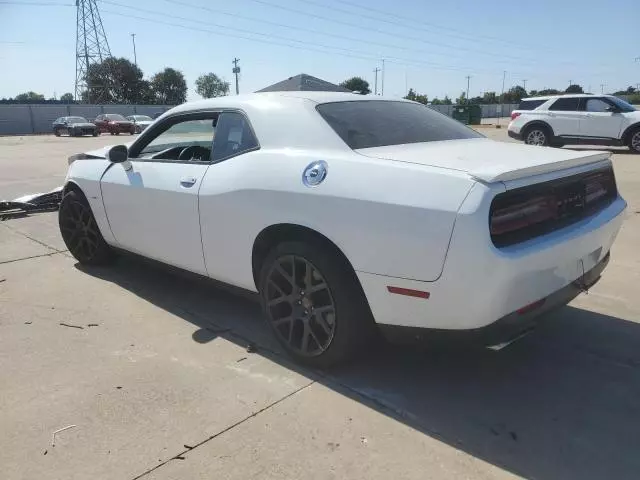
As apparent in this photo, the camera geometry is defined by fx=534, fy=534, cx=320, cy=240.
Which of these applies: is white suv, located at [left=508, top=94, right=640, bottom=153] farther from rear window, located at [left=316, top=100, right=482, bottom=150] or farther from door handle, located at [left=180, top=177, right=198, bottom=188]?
door handle, located at [left=180, top=177, right=198, bottom=188]

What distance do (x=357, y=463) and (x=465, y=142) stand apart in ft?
6.60

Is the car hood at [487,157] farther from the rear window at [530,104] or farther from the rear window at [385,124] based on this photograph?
the rear window at [530,104]

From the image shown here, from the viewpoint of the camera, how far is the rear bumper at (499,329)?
2.37m

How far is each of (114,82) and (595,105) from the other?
75.9m

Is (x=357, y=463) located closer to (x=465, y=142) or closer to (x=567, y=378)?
(x=567, y=378)

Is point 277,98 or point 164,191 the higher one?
point 277,98

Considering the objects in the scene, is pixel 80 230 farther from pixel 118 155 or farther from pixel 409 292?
pixel 409 292

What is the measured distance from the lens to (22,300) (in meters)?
4.19

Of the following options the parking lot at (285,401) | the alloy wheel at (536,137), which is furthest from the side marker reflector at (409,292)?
the alloy wheel at (536,137)

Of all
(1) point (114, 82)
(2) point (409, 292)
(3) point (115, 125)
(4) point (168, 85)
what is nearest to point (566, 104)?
(2) point (409, 292)

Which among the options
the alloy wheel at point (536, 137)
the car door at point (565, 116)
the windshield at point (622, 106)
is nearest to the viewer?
the windshield at point (622, 106)

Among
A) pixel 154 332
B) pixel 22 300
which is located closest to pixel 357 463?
pixel 154 332

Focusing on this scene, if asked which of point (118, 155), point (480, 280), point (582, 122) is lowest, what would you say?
point (480, 280)

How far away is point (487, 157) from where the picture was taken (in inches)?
106
